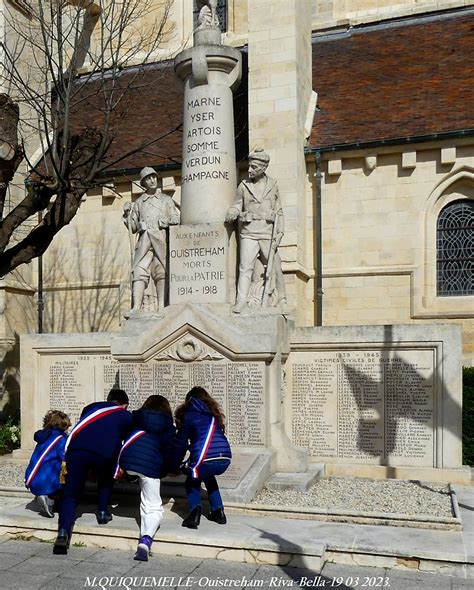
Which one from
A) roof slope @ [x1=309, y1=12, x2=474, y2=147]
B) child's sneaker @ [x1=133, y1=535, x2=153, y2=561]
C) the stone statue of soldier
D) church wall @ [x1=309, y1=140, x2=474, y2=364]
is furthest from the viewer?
roof slope @ [x1=309, y1=12, x2=474, y2=147]

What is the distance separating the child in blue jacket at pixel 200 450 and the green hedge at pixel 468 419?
19.1ft

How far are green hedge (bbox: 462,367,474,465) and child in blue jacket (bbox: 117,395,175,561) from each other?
6.43 meters

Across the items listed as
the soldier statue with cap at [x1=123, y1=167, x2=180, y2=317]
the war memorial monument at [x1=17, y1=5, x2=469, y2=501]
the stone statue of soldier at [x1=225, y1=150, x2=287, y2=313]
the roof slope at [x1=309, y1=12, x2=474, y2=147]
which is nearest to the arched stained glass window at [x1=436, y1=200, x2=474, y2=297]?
the roof slope at [x1=309, y1=12, x2=474, y2=147]

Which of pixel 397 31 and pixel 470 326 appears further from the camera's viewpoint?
pixel 397 31

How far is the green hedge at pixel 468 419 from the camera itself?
34.6ft

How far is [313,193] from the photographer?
48.9 feet

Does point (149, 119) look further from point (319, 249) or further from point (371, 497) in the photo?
point (371, 497)

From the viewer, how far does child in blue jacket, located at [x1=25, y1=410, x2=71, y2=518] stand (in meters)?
6.53

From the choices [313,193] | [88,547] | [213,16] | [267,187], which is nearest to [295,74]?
[313,193]

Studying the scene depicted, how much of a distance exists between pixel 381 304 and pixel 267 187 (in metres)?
5.96

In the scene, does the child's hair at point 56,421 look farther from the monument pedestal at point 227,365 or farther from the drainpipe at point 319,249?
the drainpipe at point 319,249

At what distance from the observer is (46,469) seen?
6551mm

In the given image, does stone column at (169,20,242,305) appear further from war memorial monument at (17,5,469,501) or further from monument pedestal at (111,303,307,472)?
monument pedestal at (111,303,307,472)

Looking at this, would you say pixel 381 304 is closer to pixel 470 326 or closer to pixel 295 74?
pixel 470 326
